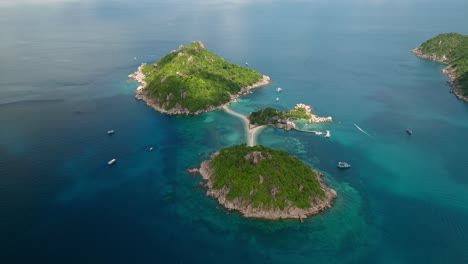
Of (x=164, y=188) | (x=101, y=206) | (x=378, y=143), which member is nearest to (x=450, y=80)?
(x=378, y=143)

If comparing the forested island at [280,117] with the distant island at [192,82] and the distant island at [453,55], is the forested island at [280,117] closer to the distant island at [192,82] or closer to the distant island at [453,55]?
the distant island at [192,82]

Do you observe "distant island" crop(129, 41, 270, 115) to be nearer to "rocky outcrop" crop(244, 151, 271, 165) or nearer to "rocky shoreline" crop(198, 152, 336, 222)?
"rocky outcrop" crop(244, 151, 271, 165)

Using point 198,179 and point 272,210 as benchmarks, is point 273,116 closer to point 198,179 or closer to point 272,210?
point 198,179

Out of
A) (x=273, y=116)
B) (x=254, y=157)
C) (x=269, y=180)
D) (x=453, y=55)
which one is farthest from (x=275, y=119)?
(x=453, y=55)

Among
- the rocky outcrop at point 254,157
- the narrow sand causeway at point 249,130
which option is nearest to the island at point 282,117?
the narrow sand causeway at point 249,130

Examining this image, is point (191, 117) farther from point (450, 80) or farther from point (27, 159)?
point (450, 80)

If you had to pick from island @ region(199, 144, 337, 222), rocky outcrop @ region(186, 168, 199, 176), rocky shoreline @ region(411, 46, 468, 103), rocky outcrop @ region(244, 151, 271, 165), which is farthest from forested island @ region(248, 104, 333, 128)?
rocky shoreline @ region(411, 46, 468, 103)
